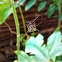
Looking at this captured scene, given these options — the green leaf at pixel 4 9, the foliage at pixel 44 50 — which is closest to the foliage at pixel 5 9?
the green leaf at pixel 4 9

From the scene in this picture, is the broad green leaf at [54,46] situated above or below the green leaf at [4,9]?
below

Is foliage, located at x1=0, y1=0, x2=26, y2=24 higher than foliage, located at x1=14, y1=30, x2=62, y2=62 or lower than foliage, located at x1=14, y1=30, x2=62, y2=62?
higher

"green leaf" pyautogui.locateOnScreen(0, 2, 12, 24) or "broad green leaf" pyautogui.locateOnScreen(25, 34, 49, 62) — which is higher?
"green leaf" pyautogui.locateOnScreen(0, 2, 12, 24)

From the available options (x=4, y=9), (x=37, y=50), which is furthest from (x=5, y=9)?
(x=37, y=50)

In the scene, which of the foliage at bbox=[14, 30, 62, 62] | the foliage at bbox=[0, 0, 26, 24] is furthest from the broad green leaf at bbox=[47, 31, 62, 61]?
the foliage at bbox=[0, 0, 26, 24]

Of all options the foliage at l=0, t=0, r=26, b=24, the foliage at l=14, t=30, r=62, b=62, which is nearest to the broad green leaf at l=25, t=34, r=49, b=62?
the foliage at l=14, t=30, r=62, b=62

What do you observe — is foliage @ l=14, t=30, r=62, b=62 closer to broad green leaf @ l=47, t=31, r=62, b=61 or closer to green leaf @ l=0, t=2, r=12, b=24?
broad green leaf @ l=47, t=31, r=62, b=61

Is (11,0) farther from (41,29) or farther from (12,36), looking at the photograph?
(41,29)

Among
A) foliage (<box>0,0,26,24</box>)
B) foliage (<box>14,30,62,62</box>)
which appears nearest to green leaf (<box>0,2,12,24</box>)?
foliage (<box>0,0,26,24</box>)

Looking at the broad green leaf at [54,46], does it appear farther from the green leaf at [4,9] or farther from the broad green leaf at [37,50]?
the green leaf at [4,9]

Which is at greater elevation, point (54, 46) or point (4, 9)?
point (4, 9)

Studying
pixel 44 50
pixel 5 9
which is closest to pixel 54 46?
pixel 44 50

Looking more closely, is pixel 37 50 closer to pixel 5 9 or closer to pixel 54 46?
pixel 54 46
